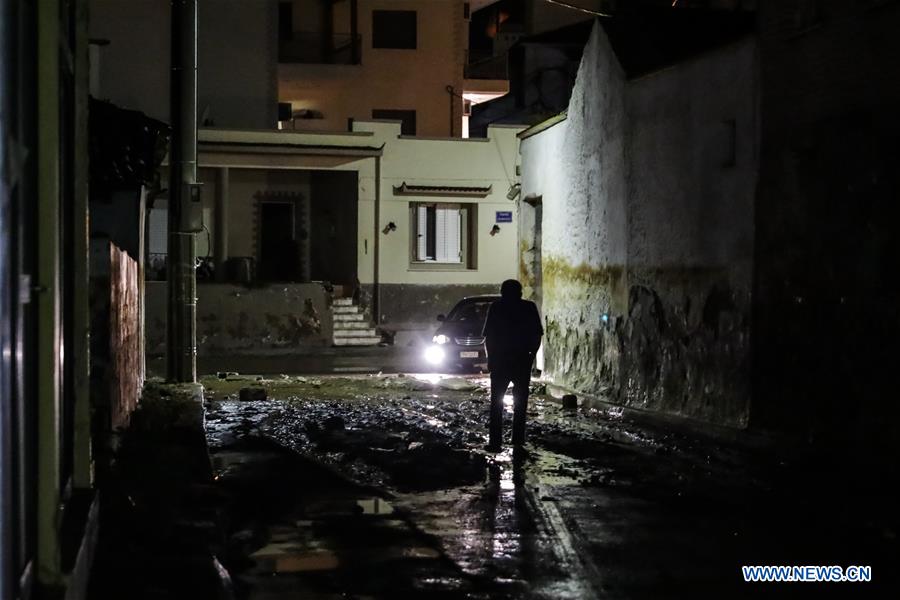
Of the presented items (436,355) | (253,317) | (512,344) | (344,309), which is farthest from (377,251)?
(512,344)

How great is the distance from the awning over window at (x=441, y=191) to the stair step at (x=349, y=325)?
14.7ft

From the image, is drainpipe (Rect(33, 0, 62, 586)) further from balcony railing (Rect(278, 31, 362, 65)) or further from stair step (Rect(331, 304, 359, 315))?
balcony railing (Rect(278, 31, 362, 65))

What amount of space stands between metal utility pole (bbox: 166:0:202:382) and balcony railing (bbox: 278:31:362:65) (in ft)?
78.6

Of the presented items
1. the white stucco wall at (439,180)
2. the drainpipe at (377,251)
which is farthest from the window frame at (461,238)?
the drainpipe at (377,251)

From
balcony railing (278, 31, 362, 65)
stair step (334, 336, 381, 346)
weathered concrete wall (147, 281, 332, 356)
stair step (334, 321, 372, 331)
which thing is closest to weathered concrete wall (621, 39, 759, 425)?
weathered concrete wall (147, 281, 332, 356)

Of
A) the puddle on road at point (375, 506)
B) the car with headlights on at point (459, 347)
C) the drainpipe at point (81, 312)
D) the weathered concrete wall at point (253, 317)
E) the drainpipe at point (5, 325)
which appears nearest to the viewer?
the drainpipe at point (5, 325)

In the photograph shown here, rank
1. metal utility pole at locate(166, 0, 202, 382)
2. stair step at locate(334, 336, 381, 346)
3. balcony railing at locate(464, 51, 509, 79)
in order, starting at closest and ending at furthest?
1. metal utility pole at locate(166, 0, 202, 382)
2. stair step at locate(334, 336, 381, 346)
3. balcony railing at locate(464, 51, 509, 79)

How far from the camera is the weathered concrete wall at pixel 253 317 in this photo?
99.2 feet

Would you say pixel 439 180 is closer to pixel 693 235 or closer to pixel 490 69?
pixel 490 69

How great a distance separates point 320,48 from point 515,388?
102ft

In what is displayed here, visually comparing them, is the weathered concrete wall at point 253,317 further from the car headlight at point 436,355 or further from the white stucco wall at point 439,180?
the car headlight at point 436,355

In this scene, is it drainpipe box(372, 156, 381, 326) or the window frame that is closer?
drainpipe box(372, 156, 381, 326)

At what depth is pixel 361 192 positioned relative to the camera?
34125 millimetres

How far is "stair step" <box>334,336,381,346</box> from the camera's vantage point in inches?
1245
